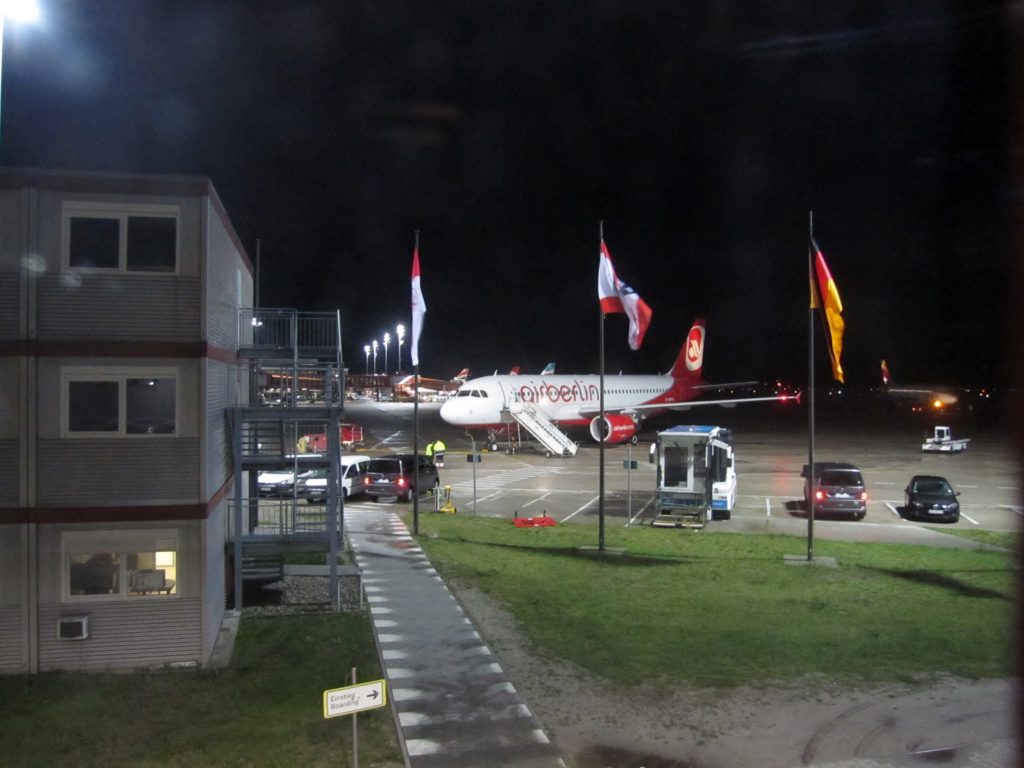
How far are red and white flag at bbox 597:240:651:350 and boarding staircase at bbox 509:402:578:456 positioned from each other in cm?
2621

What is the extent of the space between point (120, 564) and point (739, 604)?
1104 centimetres

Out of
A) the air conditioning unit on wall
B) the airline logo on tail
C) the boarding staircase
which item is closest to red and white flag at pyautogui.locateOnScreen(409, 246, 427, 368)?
the air conditioning unit on wall

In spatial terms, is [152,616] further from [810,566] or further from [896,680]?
[810,566]

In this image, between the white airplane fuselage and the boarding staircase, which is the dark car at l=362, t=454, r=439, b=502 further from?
the white airplane fuselage

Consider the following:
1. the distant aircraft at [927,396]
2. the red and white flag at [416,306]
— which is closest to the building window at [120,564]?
the red and white flag at [416,306]

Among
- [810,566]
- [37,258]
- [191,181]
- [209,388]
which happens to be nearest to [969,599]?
[810,566]

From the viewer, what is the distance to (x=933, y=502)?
26.8 m

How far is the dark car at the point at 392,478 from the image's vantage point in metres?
30.8

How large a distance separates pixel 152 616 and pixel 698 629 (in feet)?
29.4

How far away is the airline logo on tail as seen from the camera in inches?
2677

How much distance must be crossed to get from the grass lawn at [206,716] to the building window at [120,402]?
3.74m

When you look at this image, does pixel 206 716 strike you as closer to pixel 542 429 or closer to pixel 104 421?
pixel 104 421

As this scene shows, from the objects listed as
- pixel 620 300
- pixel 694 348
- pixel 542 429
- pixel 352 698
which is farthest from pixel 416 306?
pixel 694 348

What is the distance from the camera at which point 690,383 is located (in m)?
68.6
